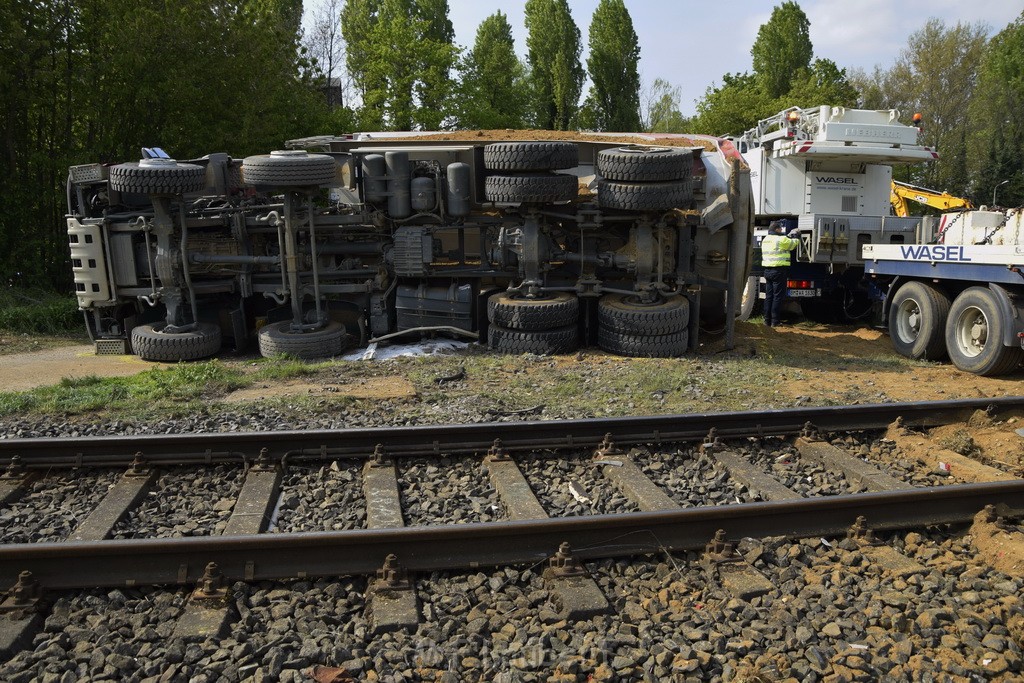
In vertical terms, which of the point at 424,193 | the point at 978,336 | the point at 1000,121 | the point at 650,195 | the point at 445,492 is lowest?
the point at 445,492

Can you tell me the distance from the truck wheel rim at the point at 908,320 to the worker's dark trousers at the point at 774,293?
273cm

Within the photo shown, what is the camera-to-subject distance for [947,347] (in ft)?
33.5

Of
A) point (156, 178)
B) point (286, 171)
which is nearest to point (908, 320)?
point (286, 171)

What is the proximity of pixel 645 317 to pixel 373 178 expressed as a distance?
12.6ft

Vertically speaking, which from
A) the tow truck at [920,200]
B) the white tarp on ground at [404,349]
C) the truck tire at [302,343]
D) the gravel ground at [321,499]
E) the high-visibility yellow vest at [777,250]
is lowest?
the gravel ground at [321,499]

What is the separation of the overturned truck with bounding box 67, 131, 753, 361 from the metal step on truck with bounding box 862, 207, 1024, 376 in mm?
2174

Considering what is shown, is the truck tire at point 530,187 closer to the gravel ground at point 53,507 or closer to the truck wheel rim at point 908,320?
the truck wheel rim at point 908,320

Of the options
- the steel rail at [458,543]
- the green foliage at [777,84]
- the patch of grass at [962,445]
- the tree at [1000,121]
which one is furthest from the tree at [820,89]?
the steel rail at [458,543]

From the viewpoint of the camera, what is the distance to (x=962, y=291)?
33.4 ft

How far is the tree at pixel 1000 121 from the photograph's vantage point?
33188 mm

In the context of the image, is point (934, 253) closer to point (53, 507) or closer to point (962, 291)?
point (962, 291)

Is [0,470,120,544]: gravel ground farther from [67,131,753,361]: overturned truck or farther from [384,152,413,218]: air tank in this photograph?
[384,152,413,218]: air tank

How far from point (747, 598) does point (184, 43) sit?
15.7 metres

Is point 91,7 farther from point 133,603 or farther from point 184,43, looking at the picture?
point 133,603
